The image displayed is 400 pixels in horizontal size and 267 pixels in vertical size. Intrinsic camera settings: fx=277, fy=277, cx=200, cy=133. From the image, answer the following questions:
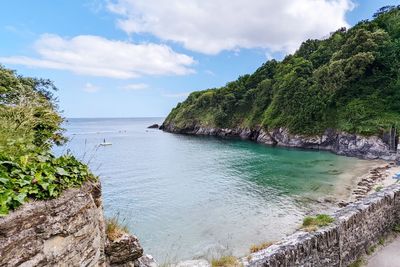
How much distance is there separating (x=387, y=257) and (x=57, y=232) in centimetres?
1079

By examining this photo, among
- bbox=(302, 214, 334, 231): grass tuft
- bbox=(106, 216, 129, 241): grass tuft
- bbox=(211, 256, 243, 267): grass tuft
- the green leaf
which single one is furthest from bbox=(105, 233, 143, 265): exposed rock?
bbox=(302, 214, 334, 231): grass tuft

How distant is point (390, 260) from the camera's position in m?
9.35

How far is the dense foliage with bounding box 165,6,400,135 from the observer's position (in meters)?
43.8

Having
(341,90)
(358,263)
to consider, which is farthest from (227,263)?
(341,90)

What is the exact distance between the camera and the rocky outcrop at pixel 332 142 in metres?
38.0

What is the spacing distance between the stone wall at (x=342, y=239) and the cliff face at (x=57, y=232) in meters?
4.56

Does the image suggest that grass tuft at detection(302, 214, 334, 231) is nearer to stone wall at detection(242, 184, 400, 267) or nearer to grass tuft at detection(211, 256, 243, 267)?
stone wall at detection(242, 184, 400, 267)

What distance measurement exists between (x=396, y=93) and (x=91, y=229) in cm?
5163

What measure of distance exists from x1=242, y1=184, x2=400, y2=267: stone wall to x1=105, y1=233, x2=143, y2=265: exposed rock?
309 centimetres

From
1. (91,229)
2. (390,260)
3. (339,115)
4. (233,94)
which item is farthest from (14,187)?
(233,94)

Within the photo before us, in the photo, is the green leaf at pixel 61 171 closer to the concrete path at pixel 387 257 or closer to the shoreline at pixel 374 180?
the concrete path at pixel 387 257

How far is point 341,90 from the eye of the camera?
49.2 m

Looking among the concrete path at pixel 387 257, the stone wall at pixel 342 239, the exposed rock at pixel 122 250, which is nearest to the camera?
the exposed rock at pixel 122 250

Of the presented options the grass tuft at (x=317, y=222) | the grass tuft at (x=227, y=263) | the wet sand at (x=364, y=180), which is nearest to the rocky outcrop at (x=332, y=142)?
the wet sand at (x=364, y=180)
